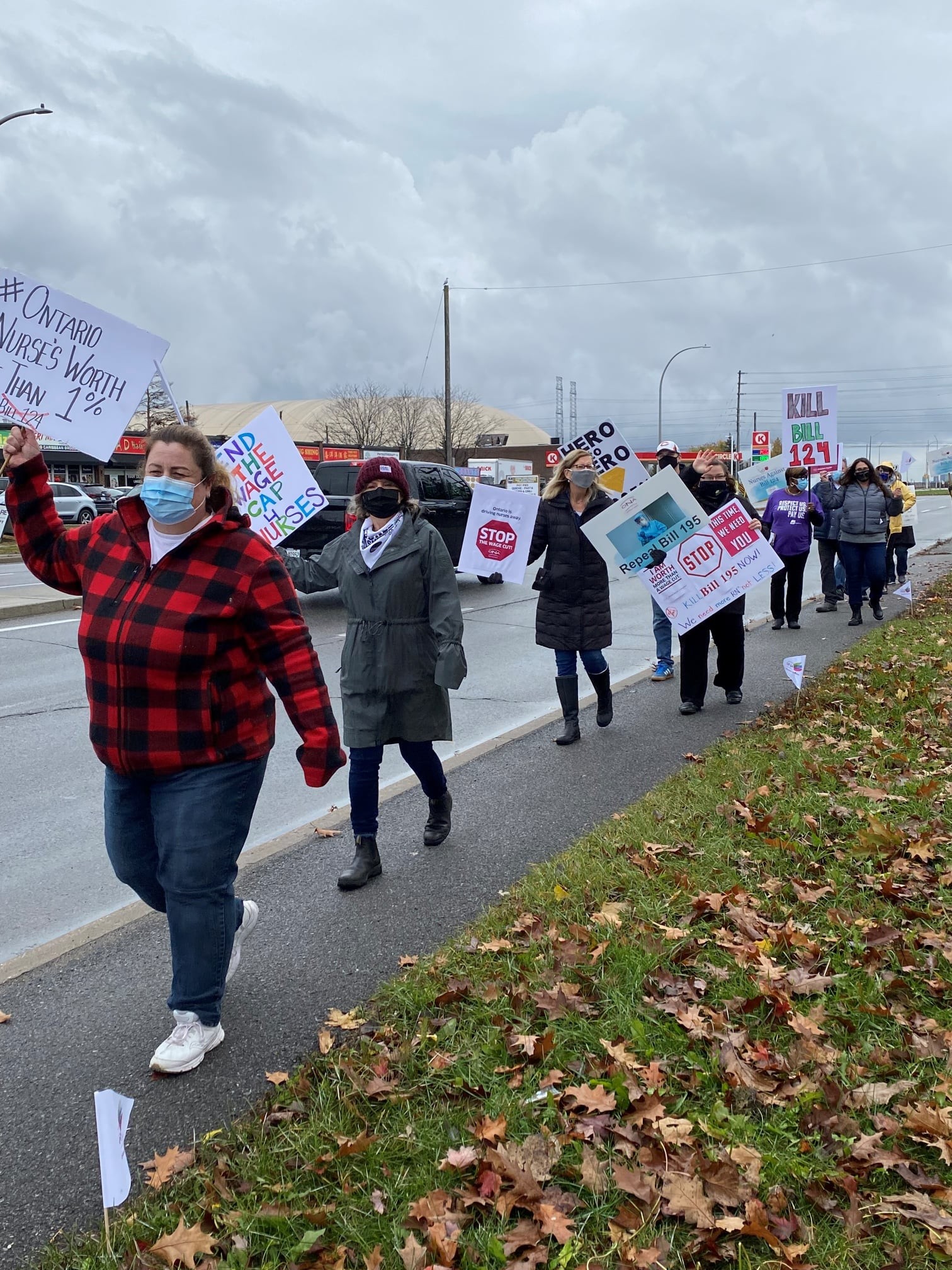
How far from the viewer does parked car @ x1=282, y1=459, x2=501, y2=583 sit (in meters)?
14.2

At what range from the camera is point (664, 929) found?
3.70 meters

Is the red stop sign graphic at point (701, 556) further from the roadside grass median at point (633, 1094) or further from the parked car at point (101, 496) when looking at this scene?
the parked car at point (101, 496)

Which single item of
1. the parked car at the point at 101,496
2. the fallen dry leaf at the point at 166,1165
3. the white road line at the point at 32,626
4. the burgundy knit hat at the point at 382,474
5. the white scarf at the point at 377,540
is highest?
the parked car at the point at 101,496

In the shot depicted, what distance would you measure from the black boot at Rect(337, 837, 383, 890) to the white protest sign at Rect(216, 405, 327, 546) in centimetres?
190

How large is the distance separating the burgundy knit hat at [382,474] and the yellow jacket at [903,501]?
35.5 ft

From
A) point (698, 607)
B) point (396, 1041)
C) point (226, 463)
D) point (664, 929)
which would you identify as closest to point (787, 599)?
point (698, 607)

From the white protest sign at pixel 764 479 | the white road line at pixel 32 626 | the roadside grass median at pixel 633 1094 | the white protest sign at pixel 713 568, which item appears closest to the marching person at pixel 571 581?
the white protest sign at pixel 713 568

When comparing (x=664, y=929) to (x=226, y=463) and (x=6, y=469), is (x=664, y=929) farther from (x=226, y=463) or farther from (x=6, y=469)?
(x=226, y=463)

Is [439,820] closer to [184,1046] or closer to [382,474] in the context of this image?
[382,474]

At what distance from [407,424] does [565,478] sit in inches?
2436

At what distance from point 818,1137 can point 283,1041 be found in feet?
5.62

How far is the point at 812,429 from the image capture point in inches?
444

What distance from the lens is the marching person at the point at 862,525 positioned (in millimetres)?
11664

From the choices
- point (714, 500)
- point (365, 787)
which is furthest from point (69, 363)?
point (714, 500)
